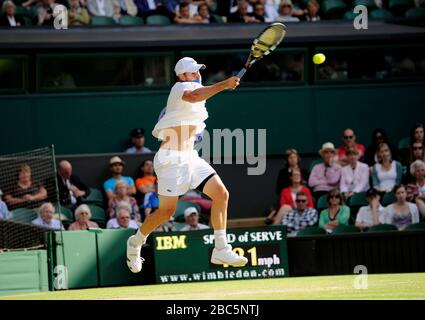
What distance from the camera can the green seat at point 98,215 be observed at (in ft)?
60.4

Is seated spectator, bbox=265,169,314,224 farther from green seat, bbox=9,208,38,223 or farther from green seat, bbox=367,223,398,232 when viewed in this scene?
green seat, bbox=9,208,38,223

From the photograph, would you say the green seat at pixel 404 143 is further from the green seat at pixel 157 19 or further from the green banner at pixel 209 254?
the green seat at pixel 157 19

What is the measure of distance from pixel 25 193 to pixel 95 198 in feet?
3.70

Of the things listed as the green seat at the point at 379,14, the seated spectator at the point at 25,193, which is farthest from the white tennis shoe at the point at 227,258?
the green seat at the point at 379,14

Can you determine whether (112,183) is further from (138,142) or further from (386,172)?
(386,172)

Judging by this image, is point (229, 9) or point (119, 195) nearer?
point (119, 195)

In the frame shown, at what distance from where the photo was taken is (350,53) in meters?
21.8

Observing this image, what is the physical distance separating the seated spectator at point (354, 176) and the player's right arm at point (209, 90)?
774 cm

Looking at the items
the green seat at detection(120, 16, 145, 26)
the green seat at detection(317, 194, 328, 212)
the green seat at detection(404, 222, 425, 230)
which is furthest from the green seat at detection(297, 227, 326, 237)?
the green seat at detection(120, 16, 145, 26)

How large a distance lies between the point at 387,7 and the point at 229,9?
319cm

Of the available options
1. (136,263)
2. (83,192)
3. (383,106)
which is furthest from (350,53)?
(136,263)

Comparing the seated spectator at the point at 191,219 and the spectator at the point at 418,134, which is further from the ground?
the spectator at the point at 418,134
